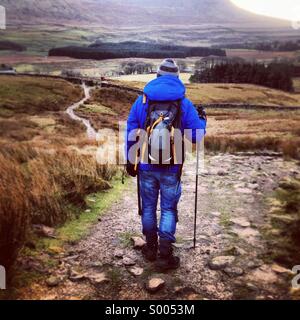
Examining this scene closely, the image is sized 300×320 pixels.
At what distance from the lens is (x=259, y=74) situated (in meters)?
57.2

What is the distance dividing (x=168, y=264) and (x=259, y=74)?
5736 centimetres

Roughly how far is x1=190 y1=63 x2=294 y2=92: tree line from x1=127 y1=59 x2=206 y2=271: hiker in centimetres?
4618

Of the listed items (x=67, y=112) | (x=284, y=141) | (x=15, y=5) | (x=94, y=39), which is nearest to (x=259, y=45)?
(x=94, y=39)

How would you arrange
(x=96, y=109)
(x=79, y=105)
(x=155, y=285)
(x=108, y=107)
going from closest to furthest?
(x=155, y=285), (x=96, y=109), (x=108, y=107), (x=79, y=105)

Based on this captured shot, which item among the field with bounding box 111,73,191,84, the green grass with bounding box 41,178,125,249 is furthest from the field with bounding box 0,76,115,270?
the field with bounding box 111,73,191,84

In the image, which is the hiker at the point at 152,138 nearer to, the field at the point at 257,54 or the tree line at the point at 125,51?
the tree line at the point at 125,51

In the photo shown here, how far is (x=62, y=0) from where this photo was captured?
59594 millimetres

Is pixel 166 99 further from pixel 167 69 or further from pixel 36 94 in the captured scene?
pixel 36 94

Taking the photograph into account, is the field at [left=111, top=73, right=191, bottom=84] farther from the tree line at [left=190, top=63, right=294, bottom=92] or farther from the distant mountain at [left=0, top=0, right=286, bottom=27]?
the distant mountain at [left=0, top=0, right=286, bottom=27]

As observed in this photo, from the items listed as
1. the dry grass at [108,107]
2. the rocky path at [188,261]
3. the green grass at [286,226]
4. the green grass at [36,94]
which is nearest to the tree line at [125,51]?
the dry grass at [108,107]

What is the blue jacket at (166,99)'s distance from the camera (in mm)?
3939

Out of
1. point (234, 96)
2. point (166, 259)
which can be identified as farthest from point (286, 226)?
point (234, 96)
